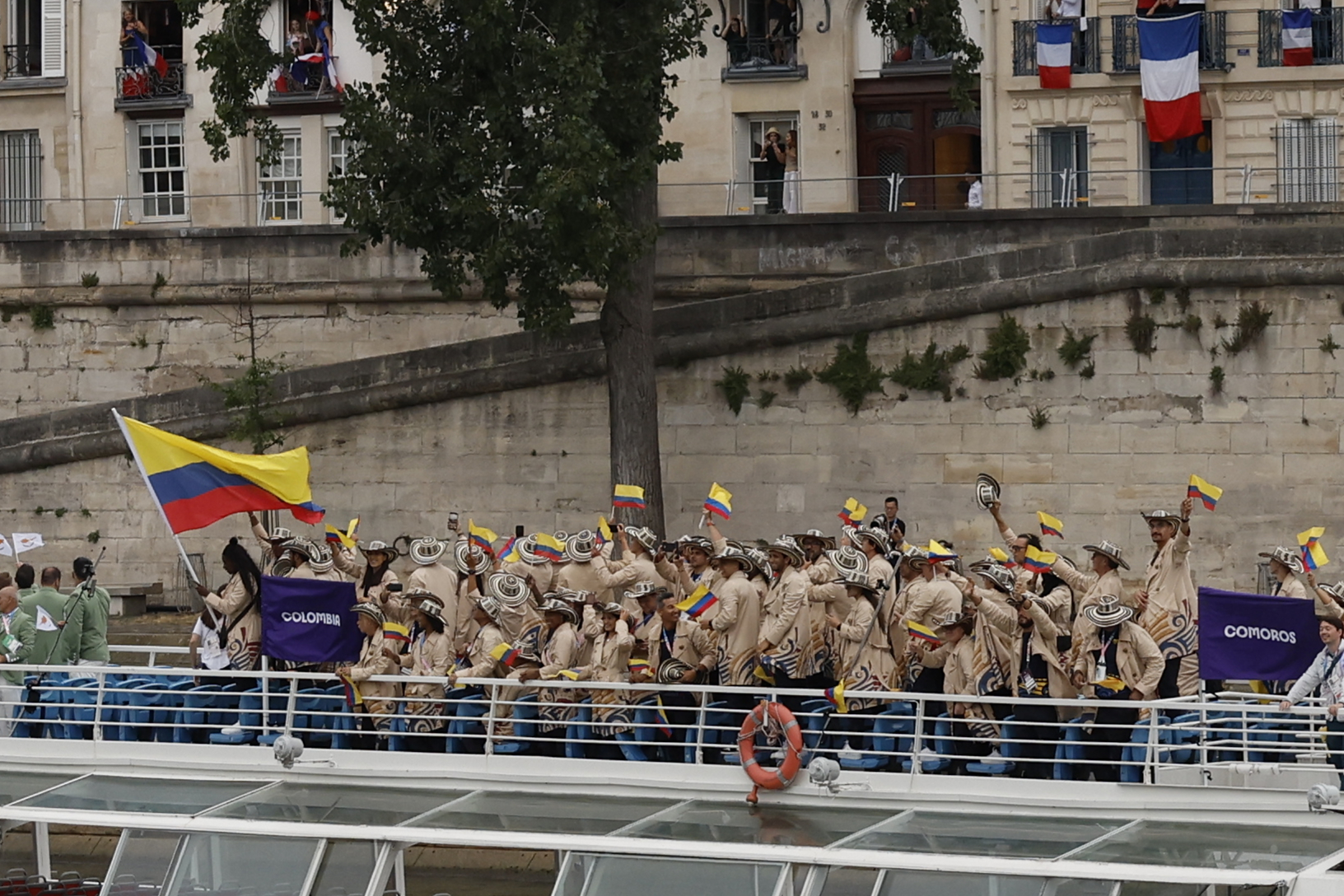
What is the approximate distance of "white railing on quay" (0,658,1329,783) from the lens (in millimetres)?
13266

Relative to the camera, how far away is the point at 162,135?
35344 millimetres

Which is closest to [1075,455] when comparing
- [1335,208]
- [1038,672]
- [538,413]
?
[1335,208]

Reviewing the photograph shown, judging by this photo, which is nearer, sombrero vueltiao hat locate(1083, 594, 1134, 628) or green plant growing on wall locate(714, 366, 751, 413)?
sombrero vueltiao hat locate(1083, 594, 1134, 628)

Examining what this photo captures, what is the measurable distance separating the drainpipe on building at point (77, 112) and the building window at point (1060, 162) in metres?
14.8

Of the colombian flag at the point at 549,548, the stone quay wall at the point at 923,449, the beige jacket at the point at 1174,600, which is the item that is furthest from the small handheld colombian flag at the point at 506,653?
the stone quay wall at the point at 923,449

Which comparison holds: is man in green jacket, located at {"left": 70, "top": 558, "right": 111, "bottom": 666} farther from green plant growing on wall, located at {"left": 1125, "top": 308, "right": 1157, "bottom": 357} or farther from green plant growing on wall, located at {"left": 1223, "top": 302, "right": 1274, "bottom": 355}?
green plant growing on wall, located at {"left": 1223, "top": 302, "right": 1274, "bottom": 355}

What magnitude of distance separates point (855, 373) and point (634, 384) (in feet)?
8.64

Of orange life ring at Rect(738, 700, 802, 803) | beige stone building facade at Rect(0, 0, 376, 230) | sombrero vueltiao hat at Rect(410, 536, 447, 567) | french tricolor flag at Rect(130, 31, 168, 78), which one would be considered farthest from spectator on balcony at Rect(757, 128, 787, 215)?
orange life ring at Rect(738, 700, 802, 803)

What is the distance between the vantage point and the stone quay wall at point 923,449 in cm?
2484

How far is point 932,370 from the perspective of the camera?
25859mm

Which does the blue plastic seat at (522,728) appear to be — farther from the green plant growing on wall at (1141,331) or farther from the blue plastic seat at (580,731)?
the green plant growing on wall at (1141,331)

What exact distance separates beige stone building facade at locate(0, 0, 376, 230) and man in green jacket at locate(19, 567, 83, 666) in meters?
17.4

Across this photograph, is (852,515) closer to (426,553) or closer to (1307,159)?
(426,553)

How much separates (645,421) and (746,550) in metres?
10.5
